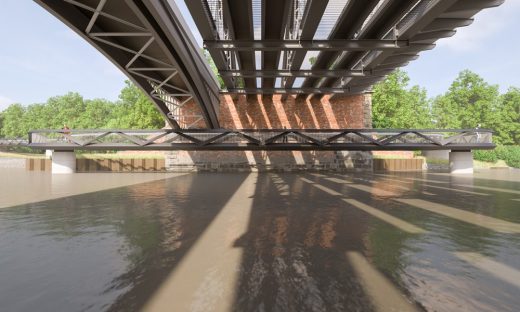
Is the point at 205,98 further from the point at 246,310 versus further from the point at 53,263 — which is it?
the point at 246,310

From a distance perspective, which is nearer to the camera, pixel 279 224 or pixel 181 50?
pixel 279 224

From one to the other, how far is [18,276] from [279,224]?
418 cm

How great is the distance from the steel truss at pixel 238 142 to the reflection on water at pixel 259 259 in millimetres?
13764

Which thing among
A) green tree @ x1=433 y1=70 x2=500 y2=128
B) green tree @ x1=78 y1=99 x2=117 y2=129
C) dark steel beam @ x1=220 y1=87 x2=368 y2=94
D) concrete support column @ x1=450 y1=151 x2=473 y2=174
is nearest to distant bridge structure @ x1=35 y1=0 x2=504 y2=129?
dark steel beam @ x1=220 y1=87 x2=368 y2=94

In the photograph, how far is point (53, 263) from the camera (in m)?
3.90

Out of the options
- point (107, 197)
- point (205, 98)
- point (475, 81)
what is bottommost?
point (107, 197)

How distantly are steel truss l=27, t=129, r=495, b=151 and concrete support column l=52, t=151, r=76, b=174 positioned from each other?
973mm

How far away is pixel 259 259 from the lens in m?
4.07

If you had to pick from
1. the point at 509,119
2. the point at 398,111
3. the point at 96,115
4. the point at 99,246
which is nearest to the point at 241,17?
the point at 99,246

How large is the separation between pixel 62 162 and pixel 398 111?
38.9 metres

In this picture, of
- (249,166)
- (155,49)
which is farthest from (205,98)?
(249,166)

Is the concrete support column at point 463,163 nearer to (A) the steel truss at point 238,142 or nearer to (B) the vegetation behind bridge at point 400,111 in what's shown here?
(A) the steel truss at point 238,142

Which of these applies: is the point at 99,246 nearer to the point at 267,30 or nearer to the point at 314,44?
the point at 267,30

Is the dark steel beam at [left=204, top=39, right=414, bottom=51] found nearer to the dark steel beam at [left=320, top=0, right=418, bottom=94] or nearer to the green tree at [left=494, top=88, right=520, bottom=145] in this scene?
the dark steel beam at [left=320, top=0, right=418, bottom=94]
